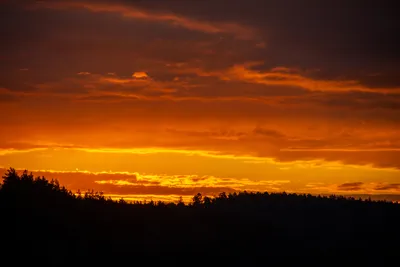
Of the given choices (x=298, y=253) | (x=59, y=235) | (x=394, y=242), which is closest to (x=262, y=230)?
(x=298, y=253)

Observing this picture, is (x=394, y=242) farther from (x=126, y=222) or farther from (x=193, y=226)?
(x=126, y=222)

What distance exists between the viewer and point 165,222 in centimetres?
2919

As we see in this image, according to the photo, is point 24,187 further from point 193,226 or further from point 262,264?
point 262,264

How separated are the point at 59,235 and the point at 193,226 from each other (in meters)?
5.79

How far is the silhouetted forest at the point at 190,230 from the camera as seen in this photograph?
2591 cm

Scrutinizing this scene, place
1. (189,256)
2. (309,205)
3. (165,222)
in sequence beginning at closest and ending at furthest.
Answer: (189,256)
(165,222)
(309,205)

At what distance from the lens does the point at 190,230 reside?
28.9m

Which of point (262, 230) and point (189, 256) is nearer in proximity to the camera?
point (189, 256)

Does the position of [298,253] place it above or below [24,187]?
below

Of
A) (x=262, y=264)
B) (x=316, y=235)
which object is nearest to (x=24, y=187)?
(x=262, y=264)

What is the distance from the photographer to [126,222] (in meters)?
28.4

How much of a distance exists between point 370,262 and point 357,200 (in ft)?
18.6

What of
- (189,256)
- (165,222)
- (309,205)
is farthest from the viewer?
(309,205)

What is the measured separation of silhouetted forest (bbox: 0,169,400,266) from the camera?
25.9 meters
